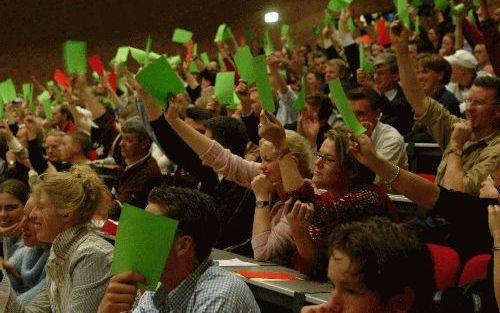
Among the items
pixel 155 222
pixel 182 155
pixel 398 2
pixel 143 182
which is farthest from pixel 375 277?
pixel 398 2

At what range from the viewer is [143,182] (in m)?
4.22

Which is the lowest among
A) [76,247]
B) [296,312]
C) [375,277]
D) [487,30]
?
[296,312]

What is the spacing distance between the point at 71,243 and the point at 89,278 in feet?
0.57

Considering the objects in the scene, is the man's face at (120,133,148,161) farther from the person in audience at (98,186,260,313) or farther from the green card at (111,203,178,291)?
the green card at (111,203,178,291)

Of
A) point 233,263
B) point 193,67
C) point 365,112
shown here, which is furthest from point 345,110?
point 193,67

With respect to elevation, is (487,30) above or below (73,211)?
above

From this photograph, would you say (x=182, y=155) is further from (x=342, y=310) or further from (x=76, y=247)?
(x=342, y=310)

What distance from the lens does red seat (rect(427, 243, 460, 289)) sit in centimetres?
254

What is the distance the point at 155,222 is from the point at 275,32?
11663 mm

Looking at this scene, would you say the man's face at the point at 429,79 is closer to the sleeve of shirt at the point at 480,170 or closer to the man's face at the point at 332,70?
the man's face at the point at 332,70

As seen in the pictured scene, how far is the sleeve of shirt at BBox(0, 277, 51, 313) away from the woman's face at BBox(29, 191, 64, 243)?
19 cm

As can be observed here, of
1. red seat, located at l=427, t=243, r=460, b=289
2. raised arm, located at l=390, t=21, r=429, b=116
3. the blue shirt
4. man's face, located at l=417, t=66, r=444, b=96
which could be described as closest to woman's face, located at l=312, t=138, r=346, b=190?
red seat, located at l=427, t=243, r=460, b=289

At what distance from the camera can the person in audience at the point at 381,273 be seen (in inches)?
60.2

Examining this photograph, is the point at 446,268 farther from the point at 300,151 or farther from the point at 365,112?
the point at 365,112
